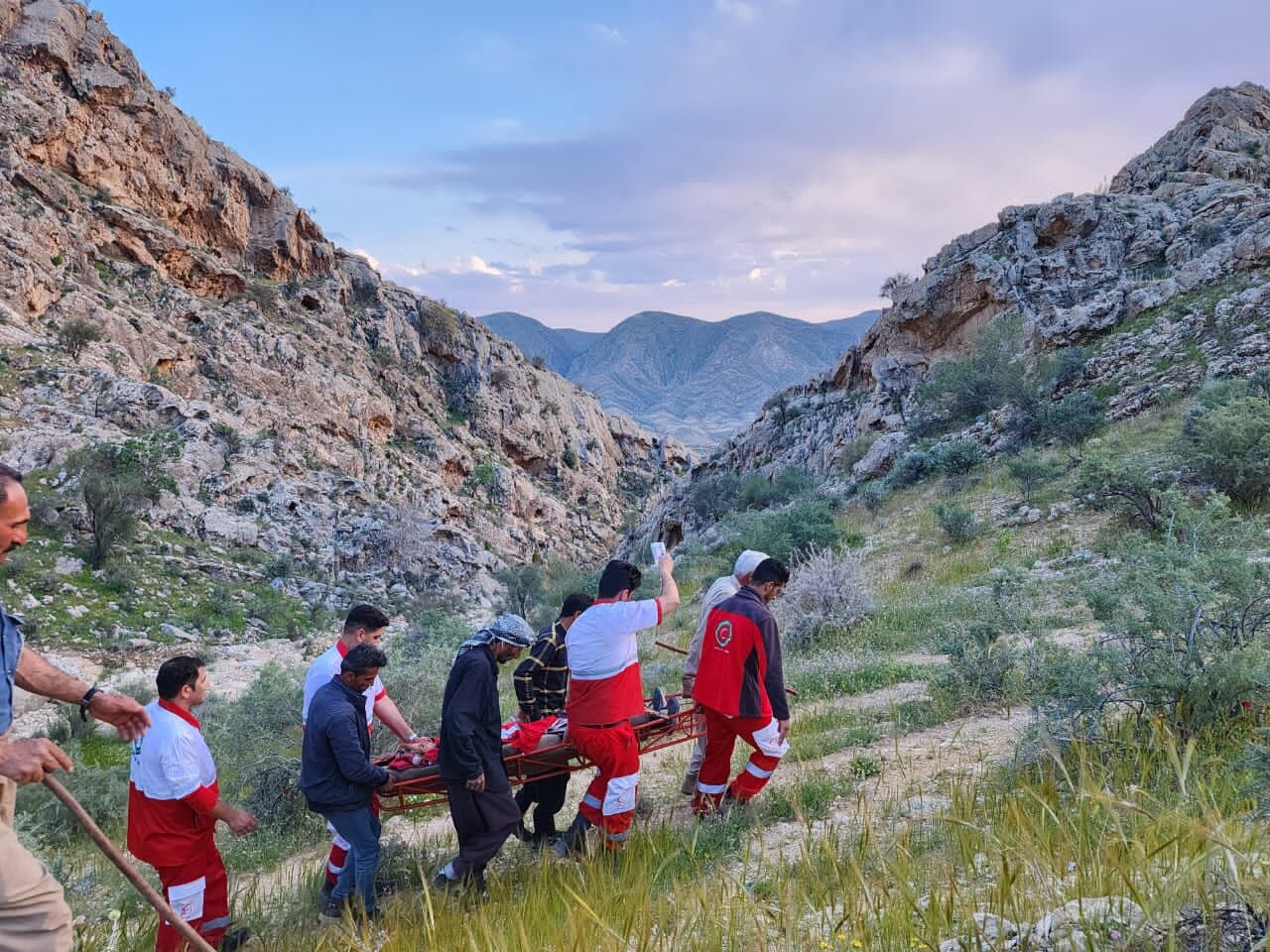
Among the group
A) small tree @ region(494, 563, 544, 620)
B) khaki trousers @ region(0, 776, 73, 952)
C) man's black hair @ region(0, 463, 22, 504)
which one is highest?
man's black hair @ region(0, 463, 22, 504)

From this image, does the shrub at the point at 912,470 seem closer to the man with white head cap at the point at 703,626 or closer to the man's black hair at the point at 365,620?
the man with white head cap at the point at 703,626

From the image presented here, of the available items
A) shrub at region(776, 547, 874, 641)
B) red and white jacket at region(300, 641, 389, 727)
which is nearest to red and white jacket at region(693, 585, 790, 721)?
red and white jacket at region(300, 641, 389, 727)

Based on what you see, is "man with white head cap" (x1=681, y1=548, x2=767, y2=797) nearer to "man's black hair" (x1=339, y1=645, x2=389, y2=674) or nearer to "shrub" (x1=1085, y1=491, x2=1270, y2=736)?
"man's black hair" (x1=339, y1=645, x2=389, y2=674)

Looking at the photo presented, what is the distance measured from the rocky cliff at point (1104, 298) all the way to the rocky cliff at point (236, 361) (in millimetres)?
12074

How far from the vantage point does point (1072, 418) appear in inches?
670

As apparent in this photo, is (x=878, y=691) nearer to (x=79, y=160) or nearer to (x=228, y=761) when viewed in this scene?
(x=228, y=761)

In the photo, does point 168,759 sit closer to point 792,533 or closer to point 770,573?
point 770,573

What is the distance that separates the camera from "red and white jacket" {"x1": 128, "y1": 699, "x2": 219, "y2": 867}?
3551 millimetres

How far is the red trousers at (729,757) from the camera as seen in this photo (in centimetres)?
463

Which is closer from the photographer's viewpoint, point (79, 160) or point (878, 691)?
point (878, 691)

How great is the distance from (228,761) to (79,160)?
37.0 m

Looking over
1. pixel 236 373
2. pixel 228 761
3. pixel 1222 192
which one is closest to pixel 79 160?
pixel 236 373

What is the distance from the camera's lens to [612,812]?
432cm

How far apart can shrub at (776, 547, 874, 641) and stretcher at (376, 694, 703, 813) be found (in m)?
4.79
